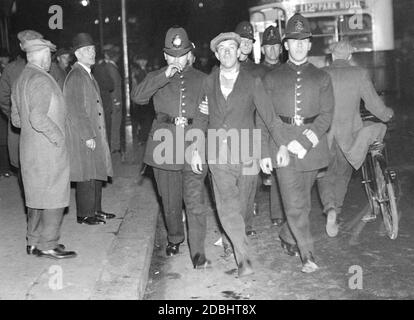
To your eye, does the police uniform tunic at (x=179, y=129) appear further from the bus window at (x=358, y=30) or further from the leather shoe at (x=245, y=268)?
the bus window at (x=358, y=30)

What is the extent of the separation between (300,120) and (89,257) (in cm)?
233

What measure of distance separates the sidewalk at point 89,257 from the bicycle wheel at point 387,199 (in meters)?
2.51

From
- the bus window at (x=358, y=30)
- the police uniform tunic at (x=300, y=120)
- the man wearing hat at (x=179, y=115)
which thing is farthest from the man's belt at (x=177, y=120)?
the bus window at (x=358, y=30)

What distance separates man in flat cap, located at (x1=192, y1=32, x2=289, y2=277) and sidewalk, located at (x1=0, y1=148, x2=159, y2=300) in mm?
961

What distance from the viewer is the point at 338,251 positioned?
6.39 meters

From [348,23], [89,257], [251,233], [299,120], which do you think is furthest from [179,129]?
[348,23]

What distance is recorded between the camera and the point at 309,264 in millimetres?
5668

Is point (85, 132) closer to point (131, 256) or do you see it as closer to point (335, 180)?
point (131, 256)

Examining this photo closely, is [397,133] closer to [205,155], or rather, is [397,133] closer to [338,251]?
[338,251]

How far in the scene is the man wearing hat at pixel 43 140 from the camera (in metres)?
5.50

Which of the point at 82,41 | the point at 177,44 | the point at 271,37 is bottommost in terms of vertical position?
the point at 177,44

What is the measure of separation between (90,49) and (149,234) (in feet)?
7.04
